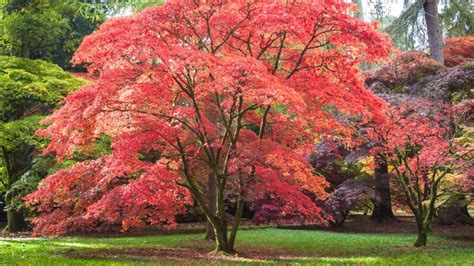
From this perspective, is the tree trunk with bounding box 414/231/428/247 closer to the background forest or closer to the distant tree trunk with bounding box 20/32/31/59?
the background forest

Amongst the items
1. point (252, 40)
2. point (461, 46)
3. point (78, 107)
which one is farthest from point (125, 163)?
point (461, 46)

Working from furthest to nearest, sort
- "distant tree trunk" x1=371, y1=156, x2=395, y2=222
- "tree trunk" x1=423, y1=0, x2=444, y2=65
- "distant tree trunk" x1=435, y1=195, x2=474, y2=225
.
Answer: "tree trunk" x1=423, y1=0, x2=444, y2=65 → "distant tree trunk" x1=435, y1=195, x2=474, y2=225 → "distant tree trunk" x1=371, y1=156, x2=395, y2=222

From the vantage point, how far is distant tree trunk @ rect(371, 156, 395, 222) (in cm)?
1758

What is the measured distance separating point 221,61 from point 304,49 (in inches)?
98.8

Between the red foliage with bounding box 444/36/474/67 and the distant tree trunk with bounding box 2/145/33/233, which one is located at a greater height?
the red foliage with bounding box 444/36/474/67

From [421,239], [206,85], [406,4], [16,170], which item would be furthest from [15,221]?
[406,4]

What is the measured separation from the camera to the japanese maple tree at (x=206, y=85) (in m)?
8.59

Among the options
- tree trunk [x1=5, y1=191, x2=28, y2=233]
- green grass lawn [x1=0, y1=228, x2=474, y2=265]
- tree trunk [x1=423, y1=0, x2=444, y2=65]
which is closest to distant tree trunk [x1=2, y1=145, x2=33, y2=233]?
tree trunk [x1=5, y1=191, x2=28, y2=233]

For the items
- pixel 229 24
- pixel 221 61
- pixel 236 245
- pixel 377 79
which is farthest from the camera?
pixel 377 79

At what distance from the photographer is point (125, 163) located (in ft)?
31.9

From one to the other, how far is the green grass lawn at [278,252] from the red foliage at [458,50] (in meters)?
9.96

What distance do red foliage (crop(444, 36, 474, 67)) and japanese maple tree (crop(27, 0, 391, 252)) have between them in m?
13.7

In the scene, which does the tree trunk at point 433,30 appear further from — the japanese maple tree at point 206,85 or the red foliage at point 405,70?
the japanese maple tree at point 206,85

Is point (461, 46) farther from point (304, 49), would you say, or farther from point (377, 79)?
point (304, 49)
